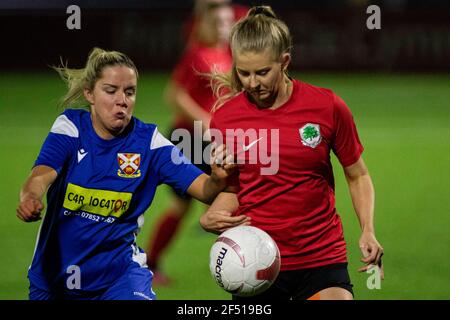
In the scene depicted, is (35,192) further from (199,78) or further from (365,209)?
(199,78)

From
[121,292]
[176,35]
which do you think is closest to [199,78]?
[121,292]

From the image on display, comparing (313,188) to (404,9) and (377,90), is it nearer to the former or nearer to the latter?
(377,90)

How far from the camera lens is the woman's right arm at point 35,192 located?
396 cm

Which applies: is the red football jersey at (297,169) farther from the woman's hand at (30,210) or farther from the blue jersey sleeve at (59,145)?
the woman's hand at (30,210)

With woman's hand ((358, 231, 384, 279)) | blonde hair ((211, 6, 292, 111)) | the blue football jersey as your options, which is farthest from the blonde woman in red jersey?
the blue football jersey

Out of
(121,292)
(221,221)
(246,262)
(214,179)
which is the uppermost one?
(214,179)

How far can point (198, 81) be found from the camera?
7.27m

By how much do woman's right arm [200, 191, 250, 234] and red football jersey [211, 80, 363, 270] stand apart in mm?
68

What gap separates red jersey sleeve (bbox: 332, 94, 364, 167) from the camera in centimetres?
445

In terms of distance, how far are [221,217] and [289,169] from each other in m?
0.42

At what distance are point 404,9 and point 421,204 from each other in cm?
1083

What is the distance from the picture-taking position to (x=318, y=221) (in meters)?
4.41

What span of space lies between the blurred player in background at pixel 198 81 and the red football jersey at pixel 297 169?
2.49 metres

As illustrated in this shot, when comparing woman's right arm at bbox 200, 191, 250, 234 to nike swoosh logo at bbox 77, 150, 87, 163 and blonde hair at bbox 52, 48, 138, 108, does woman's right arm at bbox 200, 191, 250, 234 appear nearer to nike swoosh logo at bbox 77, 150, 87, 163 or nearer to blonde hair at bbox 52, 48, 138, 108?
nike swoosh logo at bbox 77, 150, 87, 163
